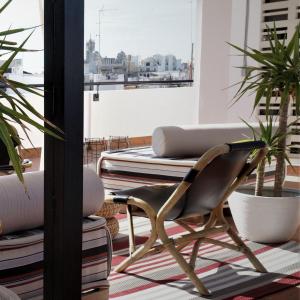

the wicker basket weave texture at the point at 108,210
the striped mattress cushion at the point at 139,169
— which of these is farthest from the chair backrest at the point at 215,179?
the striped mattress cushion at the point at 139,169

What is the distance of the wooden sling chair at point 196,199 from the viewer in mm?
2722

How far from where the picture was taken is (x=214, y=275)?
307 centimetres

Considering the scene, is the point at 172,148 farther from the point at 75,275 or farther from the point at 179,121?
the point at 179,121

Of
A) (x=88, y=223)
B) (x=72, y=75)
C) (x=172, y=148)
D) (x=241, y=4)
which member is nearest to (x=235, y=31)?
(x=241, y=4)

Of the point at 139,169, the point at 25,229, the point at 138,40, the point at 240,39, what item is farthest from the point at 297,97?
the point at 138,40

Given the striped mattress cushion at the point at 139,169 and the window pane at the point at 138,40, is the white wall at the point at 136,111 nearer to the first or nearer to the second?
the window pane at the point at 138,40

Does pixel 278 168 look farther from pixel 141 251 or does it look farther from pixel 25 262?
pixel 25 262

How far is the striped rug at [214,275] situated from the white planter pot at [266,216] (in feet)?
0.23

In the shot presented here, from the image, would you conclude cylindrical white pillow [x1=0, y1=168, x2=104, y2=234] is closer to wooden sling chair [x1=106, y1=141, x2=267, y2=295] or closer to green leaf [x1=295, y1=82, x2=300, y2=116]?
wooden sling chair [x1=106, y1=141, x2=267, y2=295]

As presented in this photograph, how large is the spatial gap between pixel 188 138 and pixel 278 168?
1132mm

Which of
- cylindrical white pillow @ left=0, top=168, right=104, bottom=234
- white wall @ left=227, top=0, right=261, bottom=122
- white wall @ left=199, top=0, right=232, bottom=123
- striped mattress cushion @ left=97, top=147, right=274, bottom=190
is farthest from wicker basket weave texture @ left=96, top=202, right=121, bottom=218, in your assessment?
white wall @ left=199, top=0, right=232, bottom=123

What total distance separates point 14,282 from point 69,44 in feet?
3.38

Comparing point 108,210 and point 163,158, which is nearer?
point 108,210

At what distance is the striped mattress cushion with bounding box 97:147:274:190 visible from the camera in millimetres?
4387
